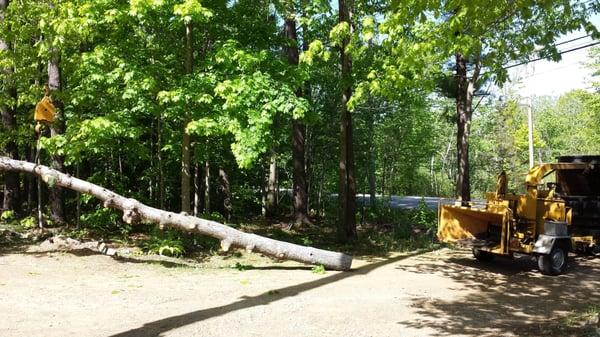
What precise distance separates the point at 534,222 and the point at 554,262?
1.04 meters

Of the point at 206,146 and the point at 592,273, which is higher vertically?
the point at 206,146

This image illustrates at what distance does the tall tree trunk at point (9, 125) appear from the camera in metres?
13.5

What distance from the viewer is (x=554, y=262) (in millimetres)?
11242

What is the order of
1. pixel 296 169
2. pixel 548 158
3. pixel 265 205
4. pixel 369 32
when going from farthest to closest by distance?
pixel 548 158, pixel 265 205, pixel 296 169, pixel 369 32

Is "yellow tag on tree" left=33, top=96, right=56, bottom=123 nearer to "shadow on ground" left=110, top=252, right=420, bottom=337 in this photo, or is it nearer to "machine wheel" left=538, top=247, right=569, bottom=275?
"shadow on ground" left=110, top=252, right=420, bottom=337

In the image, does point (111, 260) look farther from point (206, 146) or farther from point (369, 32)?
point (369, 32)

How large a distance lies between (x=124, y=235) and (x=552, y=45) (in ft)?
40.8

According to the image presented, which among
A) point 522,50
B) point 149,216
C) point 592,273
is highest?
point 522,50

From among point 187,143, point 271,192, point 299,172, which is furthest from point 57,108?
point 271,192

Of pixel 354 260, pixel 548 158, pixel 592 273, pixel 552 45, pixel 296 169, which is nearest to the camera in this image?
pixel 552 45

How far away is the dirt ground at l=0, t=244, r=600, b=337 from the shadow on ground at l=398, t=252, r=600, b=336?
2cm

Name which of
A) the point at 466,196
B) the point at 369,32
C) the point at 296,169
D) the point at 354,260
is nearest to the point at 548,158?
the point at 466,196

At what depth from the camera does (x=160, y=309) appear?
739 cm

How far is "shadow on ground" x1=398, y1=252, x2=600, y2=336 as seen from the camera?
6871 millimetres
